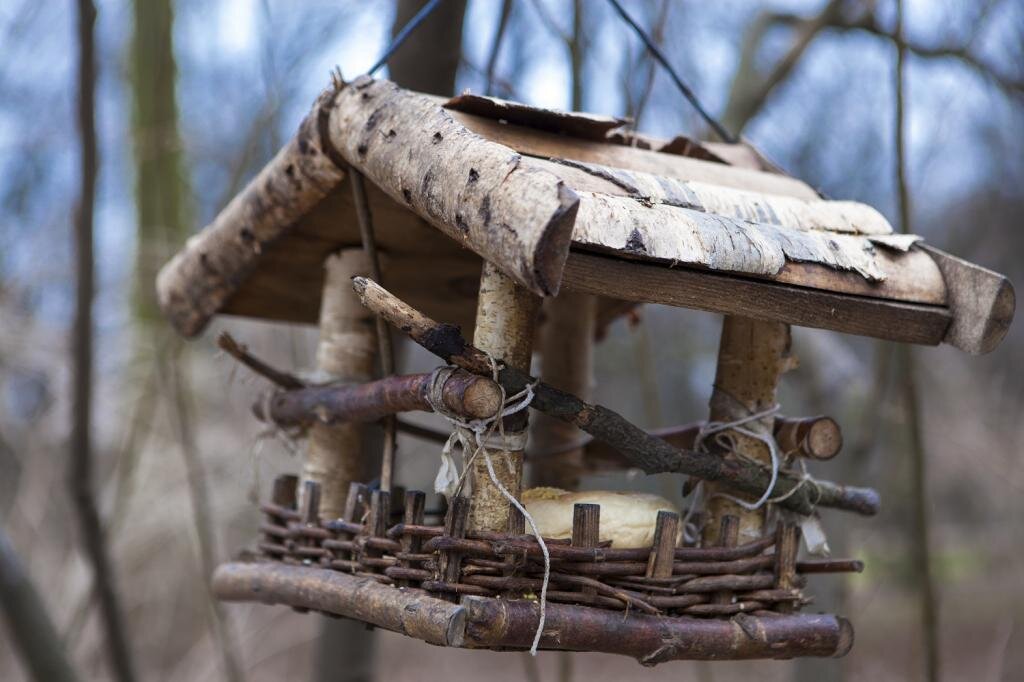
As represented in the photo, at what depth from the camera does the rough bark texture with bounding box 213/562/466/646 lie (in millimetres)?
1009

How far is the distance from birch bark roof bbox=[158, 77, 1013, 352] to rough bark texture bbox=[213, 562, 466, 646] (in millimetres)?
342

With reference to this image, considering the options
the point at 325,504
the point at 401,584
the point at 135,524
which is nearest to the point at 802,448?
the point at 401,584

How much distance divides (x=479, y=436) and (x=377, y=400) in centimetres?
20

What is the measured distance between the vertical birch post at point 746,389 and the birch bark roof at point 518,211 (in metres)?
0.16

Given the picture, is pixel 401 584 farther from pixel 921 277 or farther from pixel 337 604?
pixel 921 277

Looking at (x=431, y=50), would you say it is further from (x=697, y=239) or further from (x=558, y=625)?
(x=558, y=625)

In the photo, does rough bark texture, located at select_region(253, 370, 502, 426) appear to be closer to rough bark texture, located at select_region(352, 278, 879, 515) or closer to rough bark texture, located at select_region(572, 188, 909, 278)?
rough bark texture, located at select_region(352, 278, 879, 515)

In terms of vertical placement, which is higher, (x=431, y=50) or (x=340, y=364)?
(x=431, y=50)

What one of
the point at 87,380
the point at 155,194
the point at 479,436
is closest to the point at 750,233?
the point at 479,436

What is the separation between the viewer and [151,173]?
15.1 ft

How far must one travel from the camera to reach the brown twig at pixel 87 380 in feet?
5.91

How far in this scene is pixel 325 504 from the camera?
4.98 feet

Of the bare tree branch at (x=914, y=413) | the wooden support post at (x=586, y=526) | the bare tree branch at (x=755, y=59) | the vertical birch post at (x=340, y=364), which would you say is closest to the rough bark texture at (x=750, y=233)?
the wooden support post at (x=586, y=526)

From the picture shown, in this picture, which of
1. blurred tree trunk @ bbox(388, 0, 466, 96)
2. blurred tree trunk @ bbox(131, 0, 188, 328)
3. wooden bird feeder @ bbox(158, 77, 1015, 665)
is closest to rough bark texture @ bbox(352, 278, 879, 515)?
wooden bird feeder @ bbox(158, 77, 1015, 665)
